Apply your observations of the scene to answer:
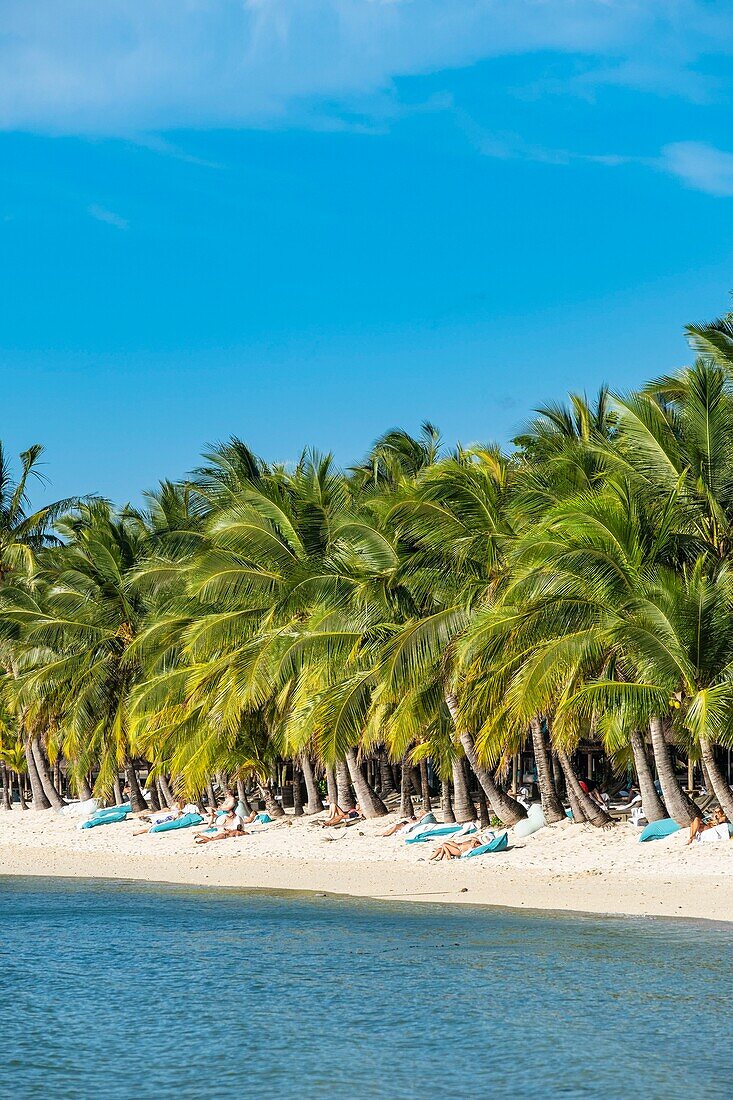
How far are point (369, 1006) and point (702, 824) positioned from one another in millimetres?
8949

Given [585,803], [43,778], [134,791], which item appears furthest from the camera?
[43,778]

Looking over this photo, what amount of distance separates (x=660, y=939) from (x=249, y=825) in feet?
51.9

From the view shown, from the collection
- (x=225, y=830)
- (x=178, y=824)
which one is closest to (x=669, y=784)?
(x=225, y=830)

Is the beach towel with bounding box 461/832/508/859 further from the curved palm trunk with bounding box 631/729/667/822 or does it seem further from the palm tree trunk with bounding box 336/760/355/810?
the palm tree trunk with bounding box 336/760/355/810

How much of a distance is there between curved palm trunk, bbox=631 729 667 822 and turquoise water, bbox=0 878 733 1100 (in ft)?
15.8

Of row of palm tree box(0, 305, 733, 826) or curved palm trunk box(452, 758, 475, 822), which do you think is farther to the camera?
curved palm trunk box(452, 758, 475, 822)

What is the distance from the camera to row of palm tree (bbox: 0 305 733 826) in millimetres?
17969

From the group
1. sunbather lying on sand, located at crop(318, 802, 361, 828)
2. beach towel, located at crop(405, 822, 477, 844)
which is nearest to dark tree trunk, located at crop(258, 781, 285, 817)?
sunbather lying on sand, located at crop(318, 802, 361, 828)

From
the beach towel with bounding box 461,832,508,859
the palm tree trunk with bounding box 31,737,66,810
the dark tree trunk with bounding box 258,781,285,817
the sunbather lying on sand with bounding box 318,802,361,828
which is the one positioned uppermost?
the palm tree trunk with bounding box 31,737,66,810

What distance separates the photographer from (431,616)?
69.7ft

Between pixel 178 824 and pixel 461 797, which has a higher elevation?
pixel 461 797

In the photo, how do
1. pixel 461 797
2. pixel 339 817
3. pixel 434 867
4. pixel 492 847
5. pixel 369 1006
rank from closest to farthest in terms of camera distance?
pixel 369 1006, pixel 434 867, pixel 492 847, pixel 461 797, pixel 339 817

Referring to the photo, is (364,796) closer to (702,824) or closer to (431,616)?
(431,616)

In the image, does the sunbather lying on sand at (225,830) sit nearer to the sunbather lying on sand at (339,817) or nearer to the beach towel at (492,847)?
the sunbather lying on sand at (339,817)
